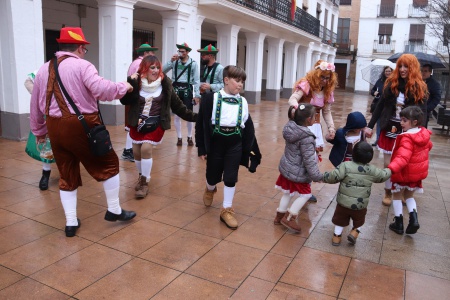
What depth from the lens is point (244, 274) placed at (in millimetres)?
3184

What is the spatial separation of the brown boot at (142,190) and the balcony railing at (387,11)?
121ft

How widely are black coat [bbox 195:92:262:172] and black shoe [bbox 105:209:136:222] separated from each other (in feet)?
3.04

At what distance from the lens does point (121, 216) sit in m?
3.99

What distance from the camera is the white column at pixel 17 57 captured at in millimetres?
7082

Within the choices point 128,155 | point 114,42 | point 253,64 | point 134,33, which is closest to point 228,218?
point 128,155

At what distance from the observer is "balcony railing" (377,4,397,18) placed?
117 feet

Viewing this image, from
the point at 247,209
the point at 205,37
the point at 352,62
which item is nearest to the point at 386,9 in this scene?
the point at 352,62

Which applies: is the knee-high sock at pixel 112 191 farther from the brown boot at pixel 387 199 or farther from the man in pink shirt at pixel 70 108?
the brown boot at pixel 387 199

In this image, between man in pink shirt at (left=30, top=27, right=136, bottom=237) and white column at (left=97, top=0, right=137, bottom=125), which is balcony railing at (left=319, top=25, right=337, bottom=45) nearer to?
white column at (left=97, top=0, right=137, bottom=125)

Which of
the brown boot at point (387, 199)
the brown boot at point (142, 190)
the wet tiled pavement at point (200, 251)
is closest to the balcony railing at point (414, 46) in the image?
the wet tiled pavement at point (200, 251)

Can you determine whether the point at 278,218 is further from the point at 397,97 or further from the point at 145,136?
the point at 397,97

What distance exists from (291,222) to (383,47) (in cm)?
3661

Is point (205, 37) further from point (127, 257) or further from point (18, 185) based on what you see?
point (127, 257)

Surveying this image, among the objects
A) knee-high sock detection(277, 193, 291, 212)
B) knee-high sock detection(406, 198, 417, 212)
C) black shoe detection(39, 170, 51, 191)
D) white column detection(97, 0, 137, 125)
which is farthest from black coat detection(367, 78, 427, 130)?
white column detection(97, 0, 137, 125)
